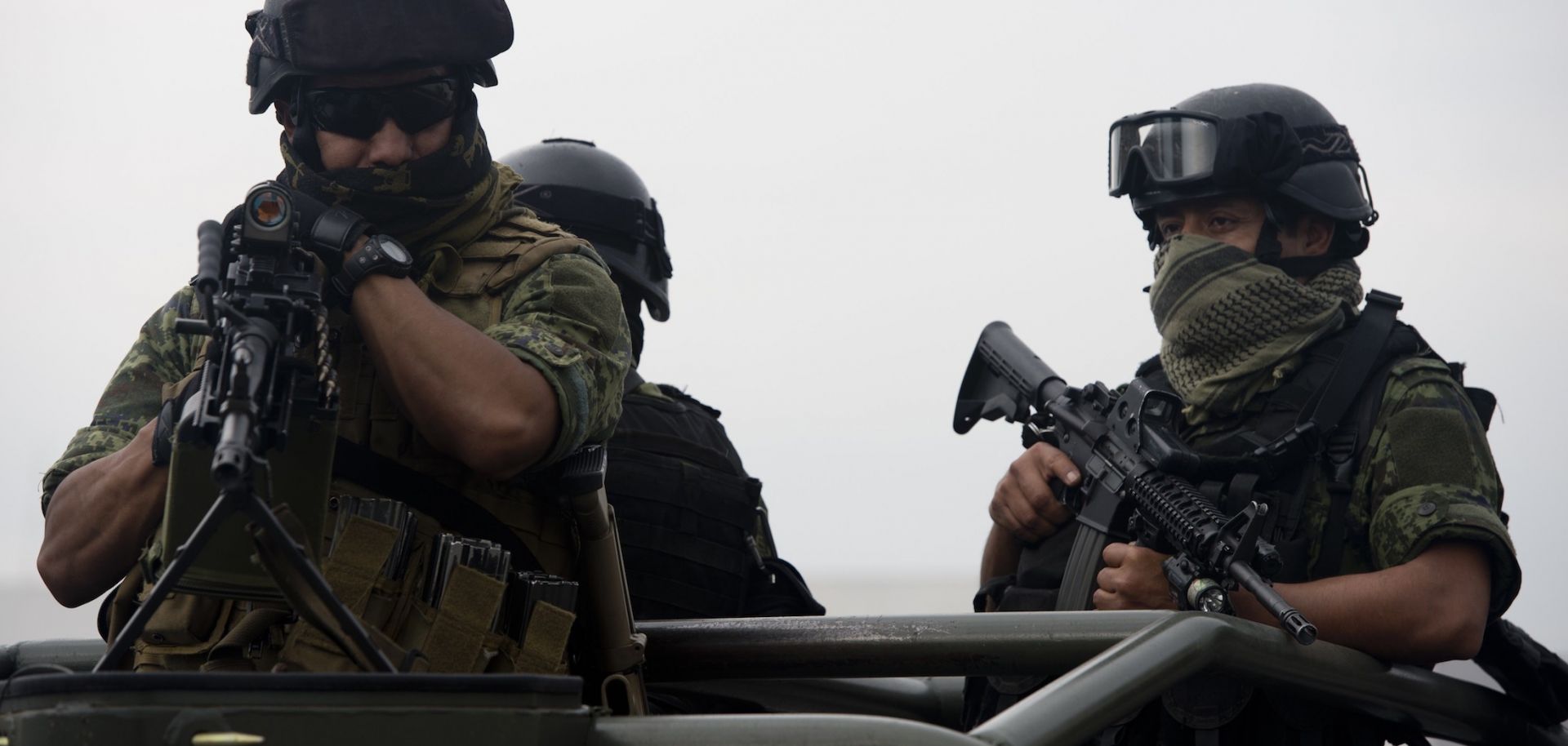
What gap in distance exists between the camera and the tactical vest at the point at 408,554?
255 cm

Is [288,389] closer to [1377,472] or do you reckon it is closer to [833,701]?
[833,701]

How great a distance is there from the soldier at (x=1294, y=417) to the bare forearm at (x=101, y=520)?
203cm

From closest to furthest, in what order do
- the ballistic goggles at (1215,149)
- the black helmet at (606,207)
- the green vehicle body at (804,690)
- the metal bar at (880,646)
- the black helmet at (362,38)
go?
the green vehicle body at (804,690) < the black helmet at (362,38) < the metal bar at (880,646) < the ballistic goggles at (1215,149) < the black helmet at (606,207)

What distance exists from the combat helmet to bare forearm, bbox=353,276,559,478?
7.89 ft

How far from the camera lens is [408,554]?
8.59ft

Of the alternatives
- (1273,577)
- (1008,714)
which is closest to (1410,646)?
(1273,577)

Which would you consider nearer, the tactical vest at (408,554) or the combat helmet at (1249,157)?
the tactical vest at (408,554)

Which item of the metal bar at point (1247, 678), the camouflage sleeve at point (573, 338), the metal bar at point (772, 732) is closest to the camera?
the metal bar at point (772, 732)

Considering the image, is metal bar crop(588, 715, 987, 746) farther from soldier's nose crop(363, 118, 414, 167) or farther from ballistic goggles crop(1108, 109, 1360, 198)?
ballistic goggles crop(1108, 109, 1360, 198)

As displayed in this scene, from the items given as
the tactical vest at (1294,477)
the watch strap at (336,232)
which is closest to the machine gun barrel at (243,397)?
the watch strap at (336,232)

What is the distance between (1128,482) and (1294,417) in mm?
408

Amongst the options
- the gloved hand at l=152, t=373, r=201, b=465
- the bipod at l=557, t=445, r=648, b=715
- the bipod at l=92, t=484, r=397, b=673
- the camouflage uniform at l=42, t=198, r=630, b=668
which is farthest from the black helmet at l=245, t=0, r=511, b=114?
the bipod at l=92, t=484, r=397, b=673

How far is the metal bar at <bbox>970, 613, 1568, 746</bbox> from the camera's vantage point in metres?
2.45

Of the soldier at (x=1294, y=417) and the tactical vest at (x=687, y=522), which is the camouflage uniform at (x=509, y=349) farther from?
the soldier at (x=1294, y=417)
